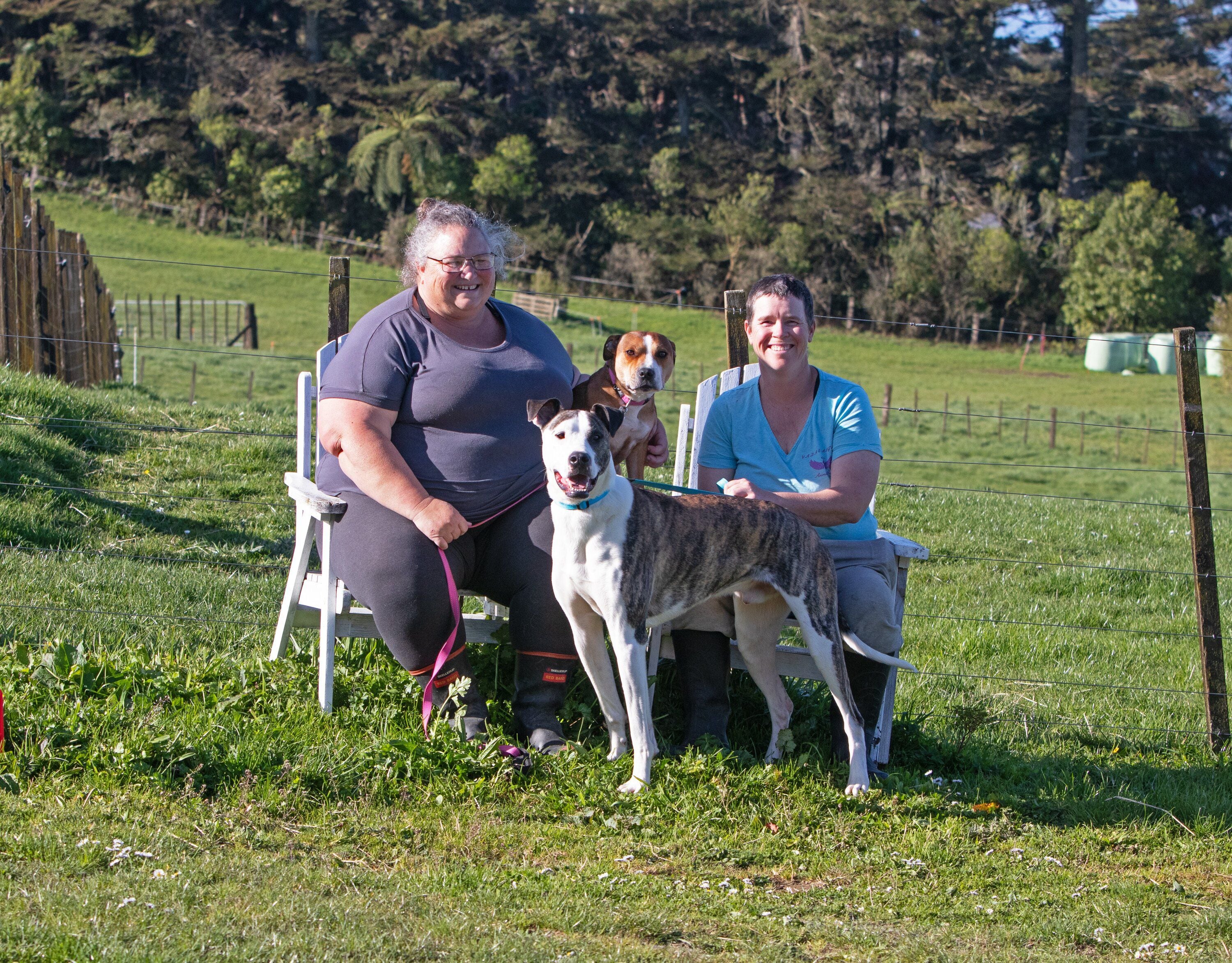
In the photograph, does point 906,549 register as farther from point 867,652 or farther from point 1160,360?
point 1160,360

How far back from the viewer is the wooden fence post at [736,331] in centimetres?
501

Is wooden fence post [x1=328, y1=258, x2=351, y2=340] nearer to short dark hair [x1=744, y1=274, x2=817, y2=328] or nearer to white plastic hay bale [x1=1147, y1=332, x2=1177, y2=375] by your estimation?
short dark hair [x1=744, y1=274, x2=817, y2=328]

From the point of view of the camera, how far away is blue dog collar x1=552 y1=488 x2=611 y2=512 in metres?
3.60

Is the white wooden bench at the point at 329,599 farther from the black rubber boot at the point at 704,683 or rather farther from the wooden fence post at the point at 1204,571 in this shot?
the wooden fence post at the point at 1204,571

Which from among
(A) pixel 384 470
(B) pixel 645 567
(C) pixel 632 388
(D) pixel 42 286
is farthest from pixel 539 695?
(D) pixel 42 286

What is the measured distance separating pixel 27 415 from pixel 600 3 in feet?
146

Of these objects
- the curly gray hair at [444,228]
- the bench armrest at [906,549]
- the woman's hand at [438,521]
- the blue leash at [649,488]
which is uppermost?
the curly gray hair at [444,228]

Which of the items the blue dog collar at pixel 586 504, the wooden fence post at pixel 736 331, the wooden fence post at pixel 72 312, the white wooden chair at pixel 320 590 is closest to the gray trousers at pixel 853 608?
the blue dog collar at pixel 586 504

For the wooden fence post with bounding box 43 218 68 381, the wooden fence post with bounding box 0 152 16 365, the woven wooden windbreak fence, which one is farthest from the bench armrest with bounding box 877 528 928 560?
the wooden fence post with bounding box 43 218 68 381

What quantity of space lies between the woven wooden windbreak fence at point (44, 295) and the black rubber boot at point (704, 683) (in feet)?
16.1

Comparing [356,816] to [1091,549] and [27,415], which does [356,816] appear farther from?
[1091,549]

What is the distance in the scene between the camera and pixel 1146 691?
543 cm

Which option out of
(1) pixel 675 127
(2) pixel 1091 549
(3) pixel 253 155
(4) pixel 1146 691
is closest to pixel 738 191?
(1) pixel 675 127

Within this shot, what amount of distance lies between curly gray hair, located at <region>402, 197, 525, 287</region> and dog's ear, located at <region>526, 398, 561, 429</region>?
0.79 metres
